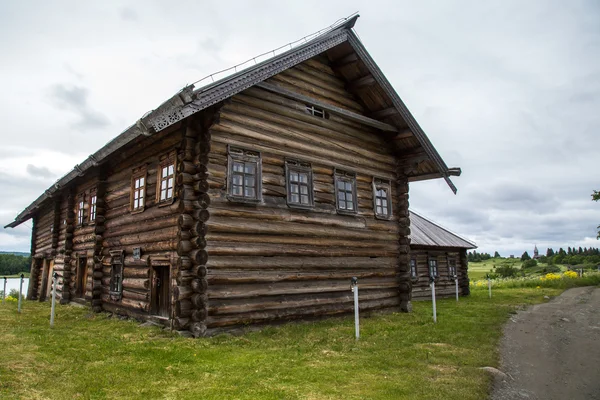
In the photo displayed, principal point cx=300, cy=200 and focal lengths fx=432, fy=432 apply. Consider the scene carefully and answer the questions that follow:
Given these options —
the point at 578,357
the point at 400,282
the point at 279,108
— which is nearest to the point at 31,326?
the point at 279,108

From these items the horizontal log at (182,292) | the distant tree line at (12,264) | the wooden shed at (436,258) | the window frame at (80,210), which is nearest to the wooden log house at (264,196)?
the horizontal log at (182,292)

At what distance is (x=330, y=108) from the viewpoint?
537 inches

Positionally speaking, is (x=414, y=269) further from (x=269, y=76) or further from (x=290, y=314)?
(x=269, y=76)

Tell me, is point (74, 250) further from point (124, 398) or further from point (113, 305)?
point (124, 398)

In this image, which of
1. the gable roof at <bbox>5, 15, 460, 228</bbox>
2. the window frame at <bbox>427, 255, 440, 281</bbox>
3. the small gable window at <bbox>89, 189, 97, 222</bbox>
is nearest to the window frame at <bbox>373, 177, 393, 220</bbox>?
the gable roof at <bbox>5, 15, 460, 228</bbox>

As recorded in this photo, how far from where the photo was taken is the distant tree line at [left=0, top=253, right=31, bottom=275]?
54.0 metres

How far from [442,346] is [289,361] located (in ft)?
11.9

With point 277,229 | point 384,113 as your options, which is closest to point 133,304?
point 277,229

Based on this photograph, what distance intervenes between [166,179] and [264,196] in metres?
2.83

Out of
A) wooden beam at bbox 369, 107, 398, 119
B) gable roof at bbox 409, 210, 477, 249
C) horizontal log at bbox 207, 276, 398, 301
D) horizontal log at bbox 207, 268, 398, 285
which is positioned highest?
wooden beam at bbox 369, 107, 398, 119

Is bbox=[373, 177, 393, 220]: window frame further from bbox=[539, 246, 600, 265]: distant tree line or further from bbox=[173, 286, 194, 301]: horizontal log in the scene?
bbox=[539, 246, 600, 265]: distant tree line

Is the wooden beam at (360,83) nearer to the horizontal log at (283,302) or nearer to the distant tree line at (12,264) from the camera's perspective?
the horizontal log at (283,302)

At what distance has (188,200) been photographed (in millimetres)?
10773

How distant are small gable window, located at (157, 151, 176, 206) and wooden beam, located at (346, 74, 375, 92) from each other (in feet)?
22.7
